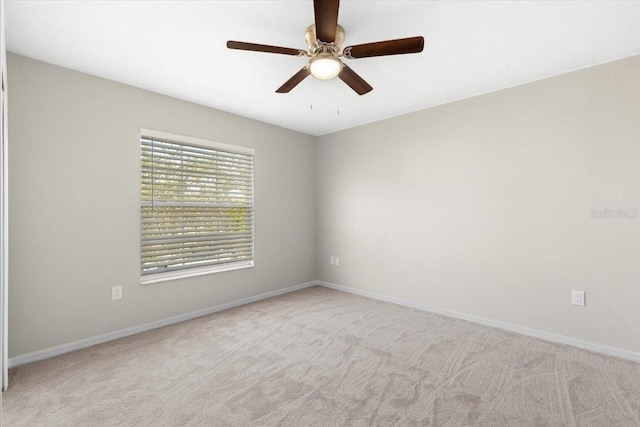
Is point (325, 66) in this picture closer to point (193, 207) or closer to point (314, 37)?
point (314, 37)

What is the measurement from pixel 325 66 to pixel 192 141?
6.71ft

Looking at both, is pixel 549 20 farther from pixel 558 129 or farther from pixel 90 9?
pixel 90 9

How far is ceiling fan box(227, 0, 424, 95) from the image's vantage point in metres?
1.67

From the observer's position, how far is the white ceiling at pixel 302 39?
1985 millimetres

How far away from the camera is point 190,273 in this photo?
3523mm

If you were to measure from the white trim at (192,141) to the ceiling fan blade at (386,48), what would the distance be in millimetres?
2221

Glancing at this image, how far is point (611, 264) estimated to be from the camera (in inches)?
104

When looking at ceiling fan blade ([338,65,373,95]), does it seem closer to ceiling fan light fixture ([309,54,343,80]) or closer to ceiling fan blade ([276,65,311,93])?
ceiling fan light fixture ([309,54,343,80])

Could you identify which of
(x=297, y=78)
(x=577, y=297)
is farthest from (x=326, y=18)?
(x=577, y=297)

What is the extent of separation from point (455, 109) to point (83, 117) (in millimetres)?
3708

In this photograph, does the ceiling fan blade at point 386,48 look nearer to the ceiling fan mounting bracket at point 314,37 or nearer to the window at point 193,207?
the ceiling fan mounting bracket at point 314,37

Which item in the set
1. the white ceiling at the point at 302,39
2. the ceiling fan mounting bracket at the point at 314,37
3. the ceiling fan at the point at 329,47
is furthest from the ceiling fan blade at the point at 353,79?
the white ceiling at the point at 302,39

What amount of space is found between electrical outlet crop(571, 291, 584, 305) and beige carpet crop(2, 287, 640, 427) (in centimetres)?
40

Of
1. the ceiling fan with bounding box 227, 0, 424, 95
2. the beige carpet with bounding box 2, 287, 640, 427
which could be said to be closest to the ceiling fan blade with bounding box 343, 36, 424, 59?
the ceiling fan with bounding box 227, 0, 424, 95
